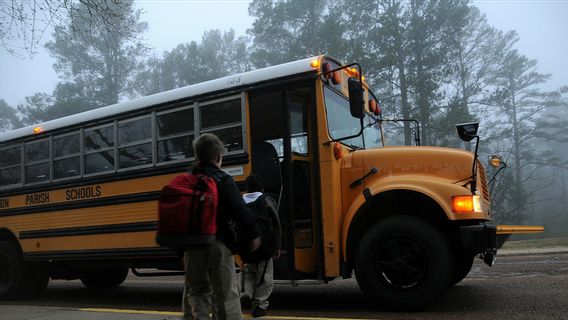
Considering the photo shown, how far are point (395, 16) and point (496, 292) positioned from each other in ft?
68.5

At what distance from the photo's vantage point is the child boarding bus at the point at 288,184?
516 cm

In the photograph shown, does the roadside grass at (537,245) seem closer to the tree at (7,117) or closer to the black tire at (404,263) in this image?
the black tire at (404,263)

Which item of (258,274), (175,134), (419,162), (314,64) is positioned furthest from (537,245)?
(175,134)

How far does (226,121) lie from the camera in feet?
20.1

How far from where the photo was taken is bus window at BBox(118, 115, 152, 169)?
6672 millimetres

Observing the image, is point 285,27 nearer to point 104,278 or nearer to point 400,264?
point 104,278

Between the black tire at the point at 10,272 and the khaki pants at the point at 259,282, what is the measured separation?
13.9 ft

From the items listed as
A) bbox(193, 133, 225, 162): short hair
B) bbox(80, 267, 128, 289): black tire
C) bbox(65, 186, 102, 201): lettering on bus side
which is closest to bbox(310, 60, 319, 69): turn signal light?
bbox(193, 133, 225, 162): short hair

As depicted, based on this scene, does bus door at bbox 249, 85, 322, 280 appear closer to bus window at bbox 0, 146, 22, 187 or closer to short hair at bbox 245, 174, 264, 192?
short hair at bbox 245, 174, 264, 192

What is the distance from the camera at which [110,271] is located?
29.1 ft

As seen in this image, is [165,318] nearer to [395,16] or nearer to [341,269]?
[341,269]

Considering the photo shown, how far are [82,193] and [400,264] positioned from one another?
14.4 ft

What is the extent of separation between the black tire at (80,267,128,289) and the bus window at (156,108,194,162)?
3.23 m

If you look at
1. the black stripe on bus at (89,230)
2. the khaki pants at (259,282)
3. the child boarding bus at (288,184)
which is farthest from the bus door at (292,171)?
the black stripe on bus at (89,230)
